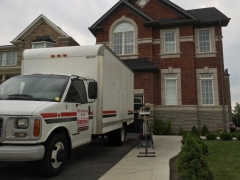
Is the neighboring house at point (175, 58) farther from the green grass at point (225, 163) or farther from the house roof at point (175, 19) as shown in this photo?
the green grass at point (225, 163)

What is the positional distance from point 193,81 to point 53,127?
477 inches

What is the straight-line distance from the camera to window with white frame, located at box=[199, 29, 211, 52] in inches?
609

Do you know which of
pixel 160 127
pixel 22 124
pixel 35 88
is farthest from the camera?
pixel 160 127

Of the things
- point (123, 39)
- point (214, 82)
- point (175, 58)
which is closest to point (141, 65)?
point (175, 58)

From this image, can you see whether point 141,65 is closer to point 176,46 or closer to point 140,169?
point 176,46

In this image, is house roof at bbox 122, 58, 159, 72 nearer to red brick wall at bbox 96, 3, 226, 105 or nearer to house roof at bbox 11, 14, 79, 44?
red brick wall at bbox 96, 3, 226, 105

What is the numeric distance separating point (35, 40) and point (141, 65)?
1066 centimetres

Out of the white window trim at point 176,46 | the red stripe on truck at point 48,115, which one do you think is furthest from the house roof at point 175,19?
the red stripe on truck at point 48,115

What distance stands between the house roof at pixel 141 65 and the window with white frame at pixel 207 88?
135 inches

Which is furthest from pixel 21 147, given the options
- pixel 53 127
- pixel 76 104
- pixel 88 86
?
pixel 88 86

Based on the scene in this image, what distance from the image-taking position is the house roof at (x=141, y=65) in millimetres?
14086

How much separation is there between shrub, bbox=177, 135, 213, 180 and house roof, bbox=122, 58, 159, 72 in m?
9.72

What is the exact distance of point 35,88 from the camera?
513cm

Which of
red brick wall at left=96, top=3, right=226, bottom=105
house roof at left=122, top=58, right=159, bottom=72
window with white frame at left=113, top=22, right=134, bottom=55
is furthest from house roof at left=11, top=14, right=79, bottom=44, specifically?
house roof at left=122, top=58, right=159, bottom=72
